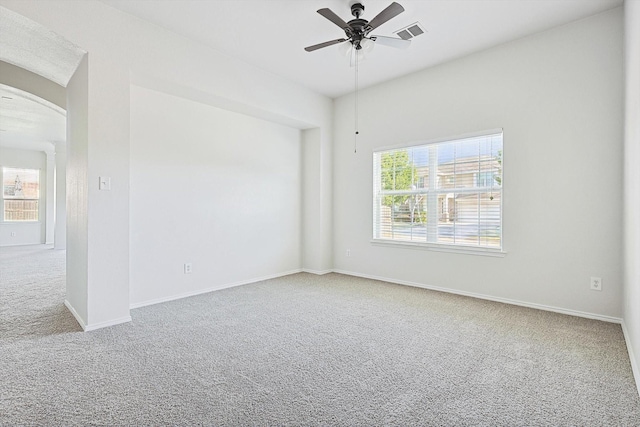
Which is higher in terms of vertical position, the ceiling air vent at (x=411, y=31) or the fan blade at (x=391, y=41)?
the ceiling air vent at (x=411, y=31)

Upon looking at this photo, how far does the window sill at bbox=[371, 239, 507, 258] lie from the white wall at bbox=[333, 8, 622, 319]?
76 millimetres

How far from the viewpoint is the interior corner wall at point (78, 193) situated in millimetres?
2998

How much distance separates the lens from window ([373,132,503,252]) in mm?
3965

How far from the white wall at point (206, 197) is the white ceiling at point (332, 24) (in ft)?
3.01

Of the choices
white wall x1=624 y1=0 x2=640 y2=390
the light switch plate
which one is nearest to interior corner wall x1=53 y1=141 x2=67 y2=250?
the light switch plate

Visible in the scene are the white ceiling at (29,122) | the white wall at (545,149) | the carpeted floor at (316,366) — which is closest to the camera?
the carpeted floor at (316,366)

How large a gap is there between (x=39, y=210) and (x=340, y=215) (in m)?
9.82

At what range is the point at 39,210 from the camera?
987 cm

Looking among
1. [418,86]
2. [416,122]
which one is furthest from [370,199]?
[418,86]

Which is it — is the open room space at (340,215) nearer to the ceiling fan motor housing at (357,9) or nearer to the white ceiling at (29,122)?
the ceiling fan motor housing at (357,9)

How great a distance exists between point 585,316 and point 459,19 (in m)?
3.26

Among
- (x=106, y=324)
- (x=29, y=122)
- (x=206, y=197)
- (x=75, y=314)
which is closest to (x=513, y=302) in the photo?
(x=206, y=197)

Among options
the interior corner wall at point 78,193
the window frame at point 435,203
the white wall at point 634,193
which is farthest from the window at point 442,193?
the interior corner wall at point 78,193

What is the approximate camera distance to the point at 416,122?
4.61 m
